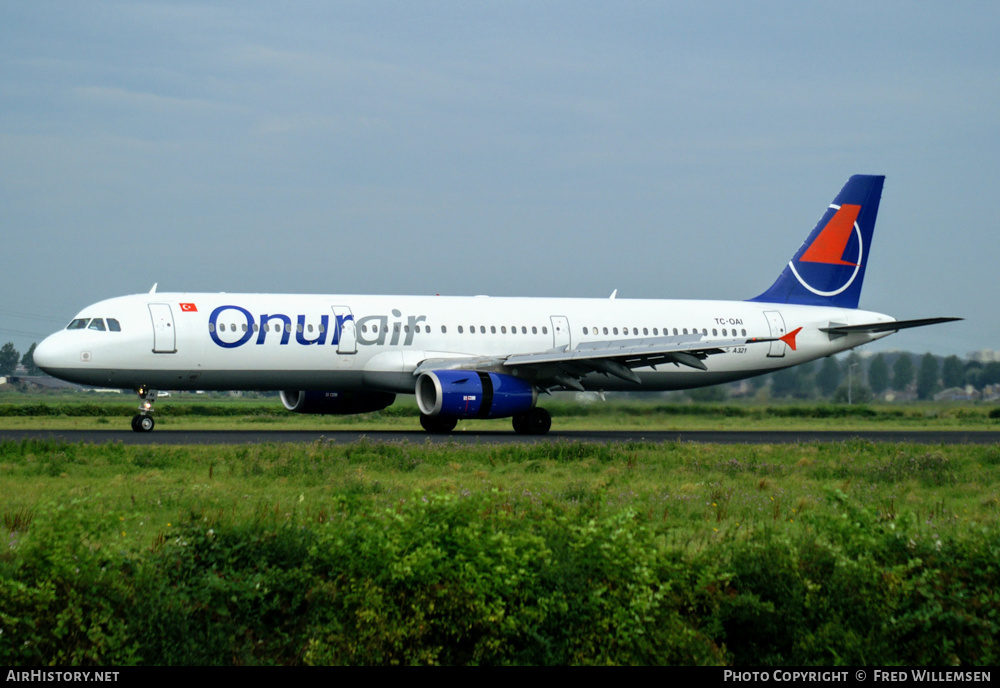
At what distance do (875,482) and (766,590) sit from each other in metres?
9.04

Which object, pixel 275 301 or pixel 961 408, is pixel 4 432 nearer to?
pixel 275 301

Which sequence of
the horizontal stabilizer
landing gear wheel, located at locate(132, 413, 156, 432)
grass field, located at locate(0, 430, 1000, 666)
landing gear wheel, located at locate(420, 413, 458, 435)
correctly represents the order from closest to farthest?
grass field, located at locate(0, 430, 1000, 666)
landing gear wheel, located at locate(132, 413, 156, 432)
landing gear wheel, located at locate(420, 413, 458, 435)
the horizontal stabilizer

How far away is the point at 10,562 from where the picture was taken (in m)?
8.49

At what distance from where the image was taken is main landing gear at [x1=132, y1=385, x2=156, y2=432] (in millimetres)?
27656

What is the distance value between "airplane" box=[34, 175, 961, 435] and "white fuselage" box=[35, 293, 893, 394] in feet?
0.11

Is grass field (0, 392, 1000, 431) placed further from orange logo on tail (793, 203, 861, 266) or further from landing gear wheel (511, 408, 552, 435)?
orange logo on tail (793, 203, 861, 266)

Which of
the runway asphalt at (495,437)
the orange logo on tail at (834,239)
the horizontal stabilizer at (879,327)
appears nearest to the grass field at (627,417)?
the runway asphalt at (495,437)

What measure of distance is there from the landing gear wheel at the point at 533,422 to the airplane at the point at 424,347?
0.13 feet

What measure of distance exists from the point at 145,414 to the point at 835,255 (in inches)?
891

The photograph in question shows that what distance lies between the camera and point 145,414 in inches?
1104

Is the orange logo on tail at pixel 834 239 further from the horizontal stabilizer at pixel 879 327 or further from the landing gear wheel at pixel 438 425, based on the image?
the landing gear wheel at pixel 438 425

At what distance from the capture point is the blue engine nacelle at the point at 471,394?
2678 centimetres

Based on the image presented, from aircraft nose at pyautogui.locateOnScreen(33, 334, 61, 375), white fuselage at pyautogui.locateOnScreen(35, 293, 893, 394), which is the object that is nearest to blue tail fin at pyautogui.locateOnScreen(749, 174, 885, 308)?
white fuselage at pyautogui.locateOnScreen(35, 293, 893, 394)

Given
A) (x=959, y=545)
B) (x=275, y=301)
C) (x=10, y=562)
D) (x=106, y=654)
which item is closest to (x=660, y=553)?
(x=959, y=545)
